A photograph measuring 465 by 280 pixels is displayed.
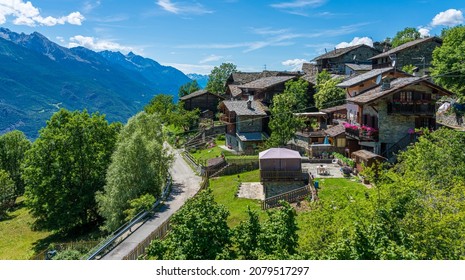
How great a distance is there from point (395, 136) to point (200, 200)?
30067 millimetres

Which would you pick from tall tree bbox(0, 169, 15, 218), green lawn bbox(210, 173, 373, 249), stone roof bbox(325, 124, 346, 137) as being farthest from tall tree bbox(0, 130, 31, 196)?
stone roof bbox(325, 124, 346, 137)

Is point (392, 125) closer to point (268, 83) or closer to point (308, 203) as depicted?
point (308, 203)

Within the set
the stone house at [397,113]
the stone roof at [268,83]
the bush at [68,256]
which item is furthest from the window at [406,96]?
the bush at [68,256]

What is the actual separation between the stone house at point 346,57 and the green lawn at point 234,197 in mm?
40782

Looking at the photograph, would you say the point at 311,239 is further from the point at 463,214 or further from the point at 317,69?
the point at 317,69

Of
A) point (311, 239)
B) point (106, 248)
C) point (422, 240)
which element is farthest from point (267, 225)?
point (106, 248)

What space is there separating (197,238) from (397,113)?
31.1 meters

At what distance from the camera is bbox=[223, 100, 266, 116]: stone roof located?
58.6 metres

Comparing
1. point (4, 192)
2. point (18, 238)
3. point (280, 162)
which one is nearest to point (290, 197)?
point (280, 162)

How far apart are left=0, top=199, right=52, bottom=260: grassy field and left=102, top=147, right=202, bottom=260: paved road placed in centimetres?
1305

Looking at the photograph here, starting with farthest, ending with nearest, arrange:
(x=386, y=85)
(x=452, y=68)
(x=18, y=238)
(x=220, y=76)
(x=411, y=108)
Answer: (x=220, y=76)
(x=452, y=68)
(x=18, y=238)
(x=386, y=85)
(x=411, y=108)

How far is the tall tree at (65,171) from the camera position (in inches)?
1506

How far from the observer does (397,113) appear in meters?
38.4

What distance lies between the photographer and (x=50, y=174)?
38812 millimetres
